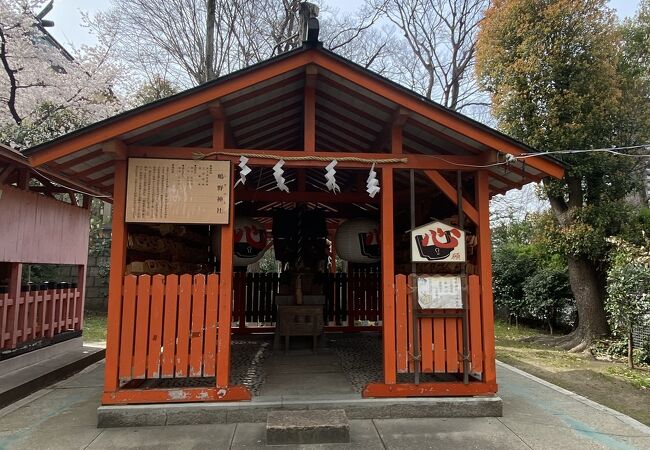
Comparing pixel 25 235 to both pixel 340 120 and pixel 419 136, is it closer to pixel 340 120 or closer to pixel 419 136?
pixel 340 120

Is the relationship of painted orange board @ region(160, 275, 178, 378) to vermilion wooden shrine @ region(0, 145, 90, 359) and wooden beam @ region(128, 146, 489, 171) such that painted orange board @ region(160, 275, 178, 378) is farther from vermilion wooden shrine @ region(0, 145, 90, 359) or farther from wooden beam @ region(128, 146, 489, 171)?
vermilion wooden shrine @ region(0, 145, 90, 359)

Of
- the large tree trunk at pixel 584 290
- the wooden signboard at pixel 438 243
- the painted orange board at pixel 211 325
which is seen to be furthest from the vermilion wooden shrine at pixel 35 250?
the large tree trunk at pixel 584 290

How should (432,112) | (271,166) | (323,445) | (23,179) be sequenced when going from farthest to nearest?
1. (23,179)
2. (271,166)
3. (432,112)
4. (323,445)

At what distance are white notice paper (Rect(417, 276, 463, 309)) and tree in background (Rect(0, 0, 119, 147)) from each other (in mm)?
13363

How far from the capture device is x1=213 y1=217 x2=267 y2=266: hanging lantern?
8.32 meters

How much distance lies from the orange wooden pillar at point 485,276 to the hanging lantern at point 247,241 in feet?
13.8

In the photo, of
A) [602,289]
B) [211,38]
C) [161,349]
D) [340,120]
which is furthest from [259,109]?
[211,38]

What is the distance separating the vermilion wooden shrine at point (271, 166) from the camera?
216 inches

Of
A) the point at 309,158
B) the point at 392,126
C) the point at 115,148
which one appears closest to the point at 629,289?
the point at 392,126

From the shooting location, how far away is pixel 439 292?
5.91 m

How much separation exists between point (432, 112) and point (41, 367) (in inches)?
310

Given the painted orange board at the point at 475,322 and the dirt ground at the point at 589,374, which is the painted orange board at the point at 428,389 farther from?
the dirt ground at the point at 589,374

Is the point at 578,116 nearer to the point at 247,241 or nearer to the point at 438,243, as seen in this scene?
the point at 438,243

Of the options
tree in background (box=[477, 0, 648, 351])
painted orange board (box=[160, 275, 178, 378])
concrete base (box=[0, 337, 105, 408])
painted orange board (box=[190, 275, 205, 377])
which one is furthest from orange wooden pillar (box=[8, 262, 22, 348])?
tree in background (box=[477, 0, 648, 351])
